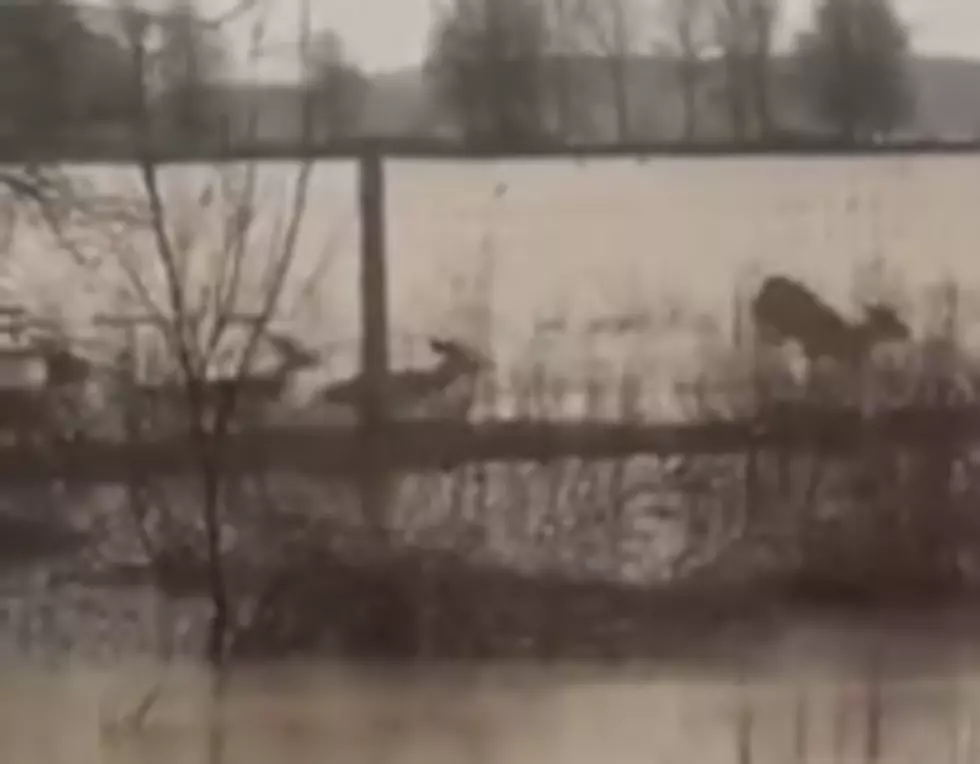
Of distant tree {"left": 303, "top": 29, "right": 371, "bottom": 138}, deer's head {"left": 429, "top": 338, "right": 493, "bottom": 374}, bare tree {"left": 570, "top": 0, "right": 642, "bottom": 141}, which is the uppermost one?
bare tree {"left": 570, "top": 0, "right": 642, "bottom": 141}

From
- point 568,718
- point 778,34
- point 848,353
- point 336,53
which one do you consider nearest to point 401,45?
point 336,53

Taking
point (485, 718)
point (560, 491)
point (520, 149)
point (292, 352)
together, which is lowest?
point (485, 718)

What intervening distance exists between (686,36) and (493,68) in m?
0.13

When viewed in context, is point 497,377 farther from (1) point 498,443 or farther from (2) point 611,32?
(2) point 611,32

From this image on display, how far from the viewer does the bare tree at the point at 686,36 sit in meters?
1.00

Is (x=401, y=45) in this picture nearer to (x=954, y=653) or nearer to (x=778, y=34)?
(x=778, y=34)

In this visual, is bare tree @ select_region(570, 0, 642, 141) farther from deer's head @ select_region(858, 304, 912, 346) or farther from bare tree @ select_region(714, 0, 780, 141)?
deer's head @ select_region(858, 304, 912, 346)

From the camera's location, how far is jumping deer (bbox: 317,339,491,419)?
1.01 metres

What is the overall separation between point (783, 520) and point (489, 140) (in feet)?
1.09

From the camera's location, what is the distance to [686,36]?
100cm

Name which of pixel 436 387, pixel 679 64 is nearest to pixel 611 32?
pixel 679 64

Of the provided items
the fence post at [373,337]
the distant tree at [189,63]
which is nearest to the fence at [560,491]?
the fence post at [373,337]

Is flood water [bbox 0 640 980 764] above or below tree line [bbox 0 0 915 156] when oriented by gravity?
below

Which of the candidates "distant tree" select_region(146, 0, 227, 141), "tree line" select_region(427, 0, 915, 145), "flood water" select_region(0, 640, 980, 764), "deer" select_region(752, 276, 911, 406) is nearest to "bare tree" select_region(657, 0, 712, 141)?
"tree line" select_region(427, 0, 915, 145)
